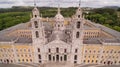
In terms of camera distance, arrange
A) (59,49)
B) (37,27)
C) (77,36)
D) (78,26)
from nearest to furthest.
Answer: (78,26), (37,27), (77,36), (59,49)

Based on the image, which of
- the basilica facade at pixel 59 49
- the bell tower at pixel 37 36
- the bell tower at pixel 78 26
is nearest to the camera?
the bell tower at pixel 78 26

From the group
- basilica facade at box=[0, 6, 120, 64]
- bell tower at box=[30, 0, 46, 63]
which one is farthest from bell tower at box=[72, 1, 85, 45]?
bell tower at box=[30, 0, 46, 63]

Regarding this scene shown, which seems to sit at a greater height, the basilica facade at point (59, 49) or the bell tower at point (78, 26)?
the bell tower at point (78, 26)

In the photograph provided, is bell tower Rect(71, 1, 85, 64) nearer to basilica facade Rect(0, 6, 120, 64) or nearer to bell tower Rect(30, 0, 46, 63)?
basilica facade Rect(0, 6, 120, 64)

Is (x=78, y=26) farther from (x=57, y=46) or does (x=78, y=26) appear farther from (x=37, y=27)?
(x=37, y=27)

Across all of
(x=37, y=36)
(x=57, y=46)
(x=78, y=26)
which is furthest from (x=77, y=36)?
(x=37, y=36)

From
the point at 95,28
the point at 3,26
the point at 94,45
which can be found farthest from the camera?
the point at 3,26

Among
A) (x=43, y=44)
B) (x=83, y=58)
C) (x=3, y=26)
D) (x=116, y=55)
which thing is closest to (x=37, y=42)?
(x=43, y=44)

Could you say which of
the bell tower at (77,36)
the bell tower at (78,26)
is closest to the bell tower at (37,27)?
the bell tower at (77,36)

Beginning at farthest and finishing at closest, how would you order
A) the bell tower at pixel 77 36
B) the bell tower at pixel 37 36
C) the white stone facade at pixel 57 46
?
the white stone facade at pixel 57 46
the bell tower at pixel 37 36
the bell tower at pixel 77 36

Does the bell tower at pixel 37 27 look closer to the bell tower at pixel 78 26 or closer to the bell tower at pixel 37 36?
the bell tower at pixel 37 36

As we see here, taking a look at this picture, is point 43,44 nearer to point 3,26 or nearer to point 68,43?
point 68,43
